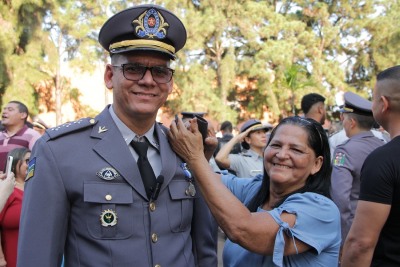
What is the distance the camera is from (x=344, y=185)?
154 inches

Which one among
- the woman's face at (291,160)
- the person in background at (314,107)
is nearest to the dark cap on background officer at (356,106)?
the person in background at (314,107)

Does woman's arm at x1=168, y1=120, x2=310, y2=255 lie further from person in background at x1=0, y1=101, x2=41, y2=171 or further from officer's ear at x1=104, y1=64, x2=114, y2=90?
person in background at x1=0, y1=101, x2=41, y2=171

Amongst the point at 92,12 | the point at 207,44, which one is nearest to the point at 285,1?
the point at 207,44

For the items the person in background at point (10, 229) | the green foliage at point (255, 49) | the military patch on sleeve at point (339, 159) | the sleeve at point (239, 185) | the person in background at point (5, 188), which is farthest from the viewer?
the green foliage at point (255, 49)

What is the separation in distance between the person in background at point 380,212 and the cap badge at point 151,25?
1228 mm

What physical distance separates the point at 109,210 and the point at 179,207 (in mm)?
322

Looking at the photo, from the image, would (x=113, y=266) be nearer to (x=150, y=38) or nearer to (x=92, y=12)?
(x=150, y=38)

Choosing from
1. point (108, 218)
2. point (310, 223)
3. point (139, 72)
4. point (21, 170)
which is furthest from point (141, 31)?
point (21, 170)

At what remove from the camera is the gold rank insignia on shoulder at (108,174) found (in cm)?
184

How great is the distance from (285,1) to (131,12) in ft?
84.2

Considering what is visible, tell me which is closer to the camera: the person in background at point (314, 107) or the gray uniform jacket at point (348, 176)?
the gray uniform jacket at point (348, 176)

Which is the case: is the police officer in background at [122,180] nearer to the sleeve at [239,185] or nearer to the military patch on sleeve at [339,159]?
the sleeve at [239,185]

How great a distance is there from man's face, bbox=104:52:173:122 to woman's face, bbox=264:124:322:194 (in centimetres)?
68

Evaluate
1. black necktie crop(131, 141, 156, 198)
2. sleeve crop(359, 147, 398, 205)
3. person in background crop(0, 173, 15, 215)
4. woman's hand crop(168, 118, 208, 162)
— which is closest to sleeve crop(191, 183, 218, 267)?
woman's hand crop(168, 118, 208, 162)
